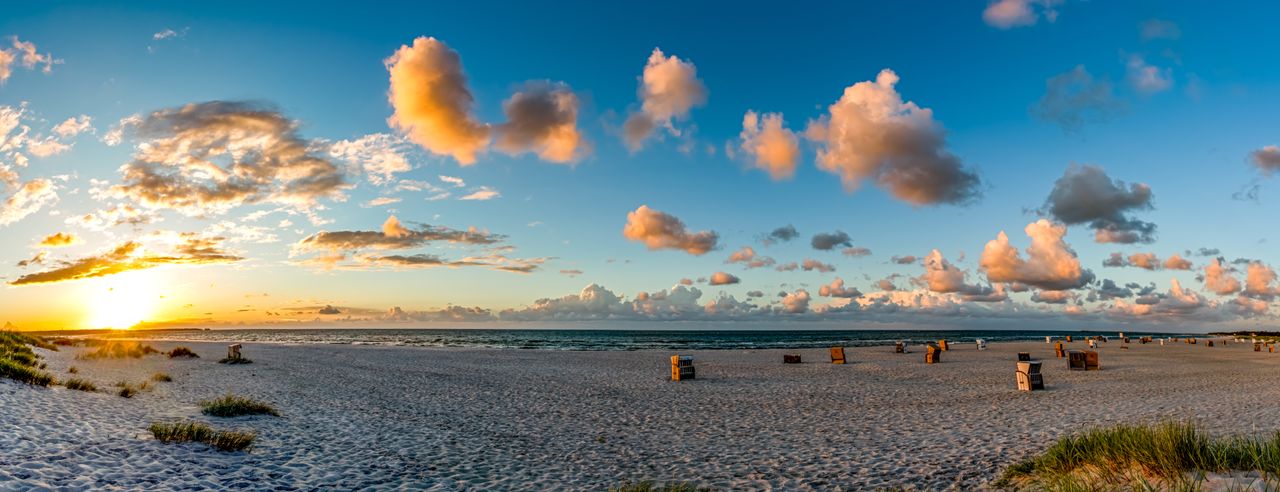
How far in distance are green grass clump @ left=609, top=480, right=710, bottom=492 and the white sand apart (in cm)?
50

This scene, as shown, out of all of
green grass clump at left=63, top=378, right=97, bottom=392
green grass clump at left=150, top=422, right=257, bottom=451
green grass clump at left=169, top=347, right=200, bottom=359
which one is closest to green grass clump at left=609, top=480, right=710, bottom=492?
green grass clump at left=150, top=422, right=257, bottom=451

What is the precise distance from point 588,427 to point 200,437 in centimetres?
701

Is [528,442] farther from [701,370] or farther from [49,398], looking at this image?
[701,370]

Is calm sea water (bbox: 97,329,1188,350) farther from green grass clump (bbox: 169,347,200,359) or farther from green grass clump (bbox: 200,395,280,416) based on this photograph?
green grass clump (bbox: 200,395,280,416)

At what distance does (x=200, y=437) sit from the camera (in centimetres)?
974

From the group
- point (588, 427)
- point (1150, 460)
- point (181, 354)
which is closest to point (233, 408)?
point (588, 427)

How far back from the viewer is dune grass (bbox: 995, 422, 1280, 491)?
6004 mm

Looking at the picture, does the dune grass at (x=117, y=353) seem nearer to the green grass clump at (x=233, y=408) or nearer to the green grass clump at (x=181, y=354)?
the green grass clump at (x=181, y=354)

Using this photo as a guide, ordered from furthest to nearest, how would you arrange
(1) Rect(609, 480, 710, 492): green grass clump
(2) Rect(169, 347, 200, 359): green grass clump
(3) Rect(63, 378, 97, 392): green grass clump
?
1. (2) Rect(169, 347, 200, 359): green grass clump
2. (3) Rect(63, 378, 97, 392): green grass clump
3. (1) Rect(609, 480, 710, 492): green grass clump

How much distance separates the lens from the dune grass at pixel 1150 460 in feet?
19.7

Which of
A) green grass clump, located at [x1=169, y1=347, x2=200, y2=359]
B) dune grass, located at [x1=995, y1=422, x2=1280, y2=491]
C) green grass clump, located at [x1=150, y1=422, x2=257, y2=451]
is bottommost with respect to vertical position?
green grass clump, located at [x1=169, y1=347, x2=200, y2=359]

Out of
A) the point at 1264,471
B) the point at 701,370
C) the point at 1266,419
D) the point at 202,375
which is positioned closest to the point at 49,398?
the point at 202,375

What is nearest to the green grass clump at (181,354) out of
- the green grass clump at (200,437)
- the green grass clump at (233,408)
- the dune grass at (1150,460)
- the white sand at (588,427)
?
the white sand at (588,427)

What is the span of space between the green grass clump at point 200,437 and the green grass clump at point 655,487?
246 inches
